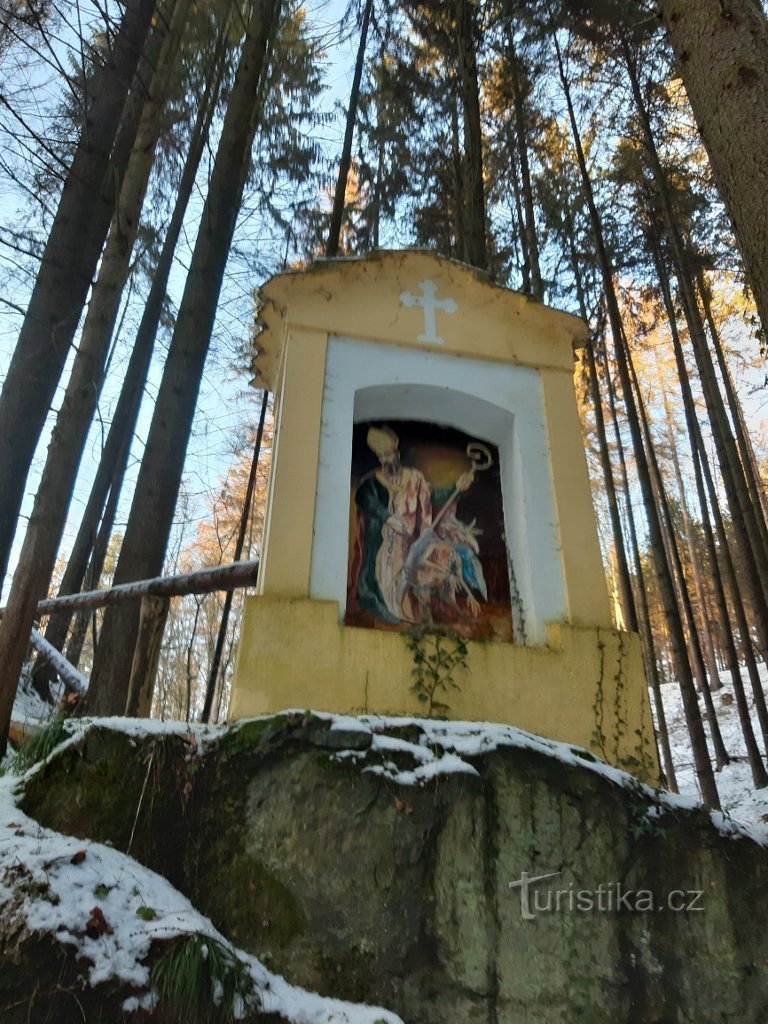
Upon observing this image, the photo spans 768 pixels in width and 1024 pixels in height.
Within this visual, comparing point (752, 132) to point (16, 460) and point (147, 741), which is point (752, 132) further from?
point (16, 460)

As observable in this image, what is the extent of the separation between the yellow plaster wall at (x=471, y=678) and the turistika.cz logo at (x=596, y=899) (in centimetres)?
78

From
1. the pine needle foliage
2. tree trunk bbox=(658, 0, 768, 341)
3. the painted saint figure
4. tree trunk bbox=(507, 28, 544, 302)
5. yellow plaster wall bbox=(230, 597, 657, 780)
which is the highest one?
tree trunk bbox=(507, 28, 544, 302)

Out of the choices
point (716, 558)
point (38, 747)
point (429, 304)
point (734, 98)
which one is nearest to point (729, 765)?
point (716, 558)

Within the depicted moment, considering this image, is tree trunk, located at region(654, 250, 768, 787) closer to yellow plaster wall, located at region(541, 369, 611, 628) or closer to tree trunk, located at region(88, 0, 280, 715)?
yellow plaster wall, located at region(541, 369, 611, 628)

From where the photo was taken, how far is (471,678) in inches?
151

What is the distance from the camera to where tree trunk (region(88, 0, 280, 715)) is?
5.18m

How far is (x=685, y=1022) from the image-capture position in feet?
9.18

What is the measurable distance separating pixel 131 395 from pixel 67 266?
354 centimetres

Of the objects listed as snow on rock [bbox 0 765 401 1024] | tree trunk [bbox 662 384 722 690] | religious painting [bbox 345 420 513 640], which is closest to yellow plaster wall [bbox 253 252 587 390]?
religious painting [bbox 345 420 513 640]

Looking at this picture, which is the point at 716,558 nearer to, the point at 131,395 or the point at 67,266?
the point at 131,395

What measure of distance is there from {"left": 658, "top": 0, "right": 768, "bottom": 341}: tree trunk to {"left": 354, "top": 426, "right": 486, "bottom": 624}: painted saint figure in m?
2.31

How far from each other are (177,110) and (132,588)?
748 centimetres

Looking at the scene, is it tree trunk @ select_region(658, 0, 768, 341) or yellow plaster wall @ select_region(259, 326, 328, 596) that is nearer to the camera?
tree trunk @ select_region(658, 0, 768, 341)

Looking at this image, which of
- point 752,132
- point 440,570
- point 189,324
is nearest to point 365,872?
point 440,570
